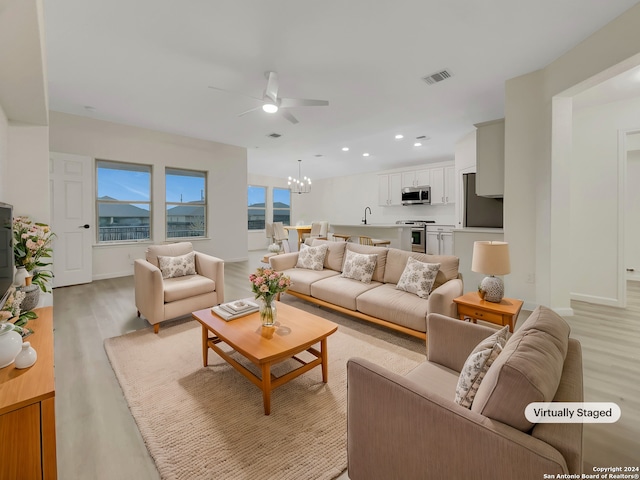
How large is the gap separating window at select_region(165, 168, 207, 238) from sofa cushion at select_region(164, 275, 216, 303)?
3.22 metres

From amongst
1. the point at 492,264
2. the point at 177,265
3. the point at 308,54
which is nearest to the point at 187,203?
the point at 177,265

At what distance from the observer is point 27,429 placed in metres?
1.14

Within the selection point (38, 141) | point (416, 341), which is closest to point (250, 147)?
point (38, 141)

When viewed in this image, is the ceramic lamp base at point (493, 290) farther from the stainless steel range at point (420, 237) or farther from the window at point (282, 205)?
the window at point (282, 205)

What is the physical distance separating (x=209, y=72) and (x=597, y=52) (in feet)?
13.0

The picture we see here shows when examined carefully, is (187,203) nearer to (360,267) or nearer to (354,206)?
(360,267)

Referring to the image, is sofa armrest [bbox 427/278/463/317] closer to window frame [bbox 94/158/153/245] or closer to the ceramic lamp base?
the ceramic lamp base

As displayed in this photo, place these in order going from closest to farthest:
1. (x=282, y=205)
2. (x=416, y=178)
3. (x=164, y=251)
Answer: (x=164, y=251) → (x=416, y=178) → (x=282, y=205)

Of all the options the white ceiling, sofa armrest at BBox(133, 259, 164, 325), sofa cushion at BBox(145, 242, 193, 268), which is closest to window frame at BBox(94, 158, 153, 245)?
the white ceiling

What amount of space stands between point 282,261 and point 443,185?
5.37 m

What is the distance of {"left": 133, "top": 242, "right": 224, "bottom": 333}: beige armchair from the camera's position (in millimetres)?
2918

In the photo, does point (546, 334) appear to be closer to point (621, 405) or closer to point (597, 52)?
point (621, 405)

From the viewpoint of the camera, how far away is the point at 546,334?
107cm

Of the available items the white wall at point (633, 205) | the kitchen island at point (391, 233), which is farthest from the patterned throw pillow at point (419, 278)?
the white wall at point (633, 205)
